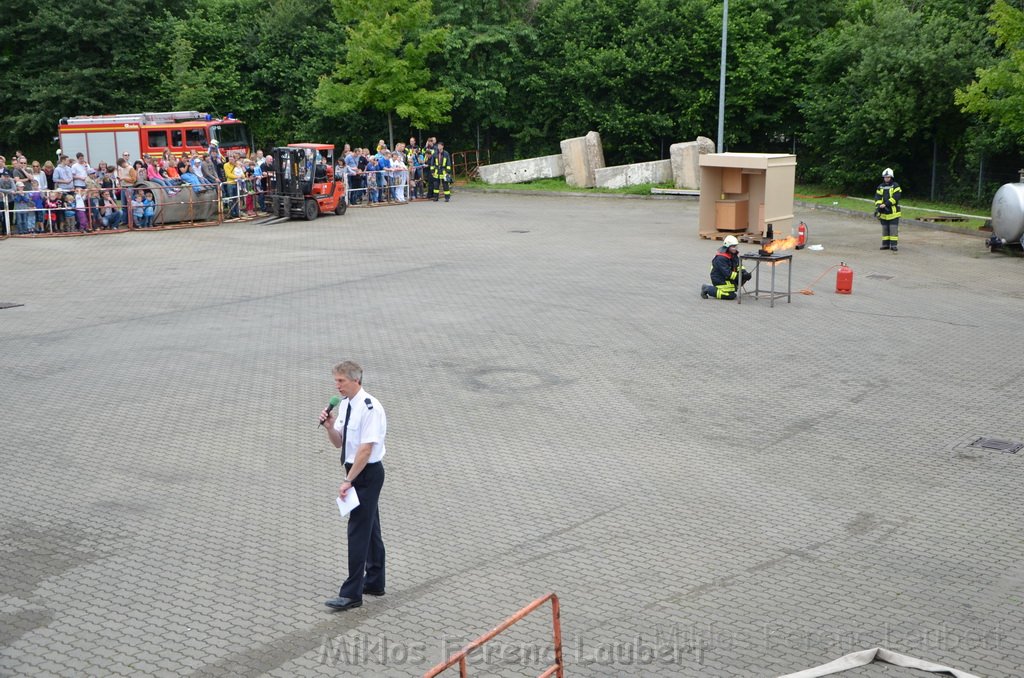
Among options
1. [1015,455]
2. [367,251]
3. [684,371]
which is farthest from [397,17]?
[1015,455]

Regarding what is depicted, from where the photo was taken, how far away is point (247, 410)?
13.0 metres

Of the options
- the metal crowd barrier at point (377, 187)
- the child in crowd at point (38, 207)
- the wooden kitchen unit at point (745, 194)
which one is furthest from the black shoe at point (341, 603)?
the metal crowd barrier at point (377, 187)

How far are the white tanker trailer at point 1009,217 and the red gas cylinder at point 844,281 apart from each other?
5.97m

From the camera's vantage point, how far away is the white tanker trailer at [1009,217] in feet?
76.8

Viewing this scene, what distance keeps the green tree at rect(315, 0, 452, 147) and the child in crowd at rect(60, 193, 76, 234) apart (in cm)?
1487

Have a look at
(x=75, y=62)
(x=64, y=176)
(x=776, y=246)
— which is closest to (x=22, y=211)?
(x=64, y=176)

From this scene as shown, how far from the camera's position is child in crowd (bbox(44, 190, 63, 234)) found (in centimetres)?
2708

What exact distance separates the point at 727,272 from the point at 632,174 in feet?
66.1

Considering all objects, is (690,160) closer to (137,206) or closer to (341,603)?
(137,206)

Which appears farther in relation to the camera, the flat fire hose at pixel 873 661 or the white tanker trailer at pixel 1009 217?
the white tanker trailer at pixel 1009 217

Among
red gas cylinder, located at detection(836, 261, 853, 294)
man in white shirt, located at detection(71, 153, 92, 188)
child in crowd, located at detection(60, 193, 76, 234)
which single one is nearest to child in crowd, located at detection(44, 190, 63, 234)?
child in crowd, located at detection(60, 193, 76, 234)

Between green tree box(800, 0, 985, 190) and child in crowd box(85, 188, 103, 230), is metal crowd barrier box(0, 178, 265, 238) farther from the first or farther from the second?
green tree box(800, 0, 985, 190)

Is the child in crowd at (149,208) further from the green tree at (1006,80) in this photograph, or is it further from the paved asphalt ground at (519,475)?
the green tree at (1006,80)

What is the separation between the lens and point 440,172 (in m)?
35.8
